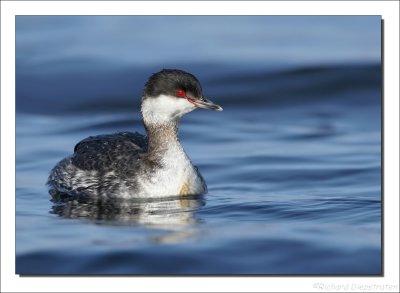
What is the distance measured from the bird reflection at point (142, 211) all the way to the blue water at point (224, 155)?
0.02 metres

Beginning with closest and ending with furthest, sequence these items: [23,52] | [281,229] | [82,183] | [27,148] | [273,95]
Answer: [281,229]
[82,183]
[27,148]
[273,95]
[23,52]

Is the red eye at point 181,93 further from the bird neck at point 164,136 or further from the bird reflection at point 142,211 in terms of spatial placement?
the bird reflection at point 142,211

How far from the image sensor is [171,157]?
1389 cm

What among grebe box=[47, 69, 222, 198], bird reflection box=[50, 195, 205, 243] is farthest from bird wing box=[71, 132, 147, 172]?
Answer: bird reflection box=[50, 195, 205, 243]

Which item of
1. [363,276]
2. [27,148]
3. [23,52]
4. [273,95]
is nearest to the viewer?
[363,276]

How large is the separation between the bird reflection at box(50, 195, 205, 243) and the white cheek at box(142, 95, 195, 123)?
1.03 meters

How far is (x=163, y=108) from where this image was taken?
45.2ft

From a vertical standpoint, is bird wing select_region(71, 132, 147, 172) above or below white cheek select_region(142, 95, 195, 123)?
below

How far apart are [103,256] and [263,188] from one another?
3803 mm

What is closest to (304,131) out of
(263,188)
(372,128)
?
(372,128)

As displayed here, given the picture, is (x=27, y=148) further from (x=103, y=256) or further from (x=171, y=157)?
(x=103, y=256)

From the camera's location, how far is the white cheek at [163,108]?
13604 millimetres

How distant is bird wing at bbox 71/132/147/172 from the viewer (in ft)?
46.1

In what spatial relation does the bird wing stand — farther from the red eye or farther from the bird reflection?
the red eye
